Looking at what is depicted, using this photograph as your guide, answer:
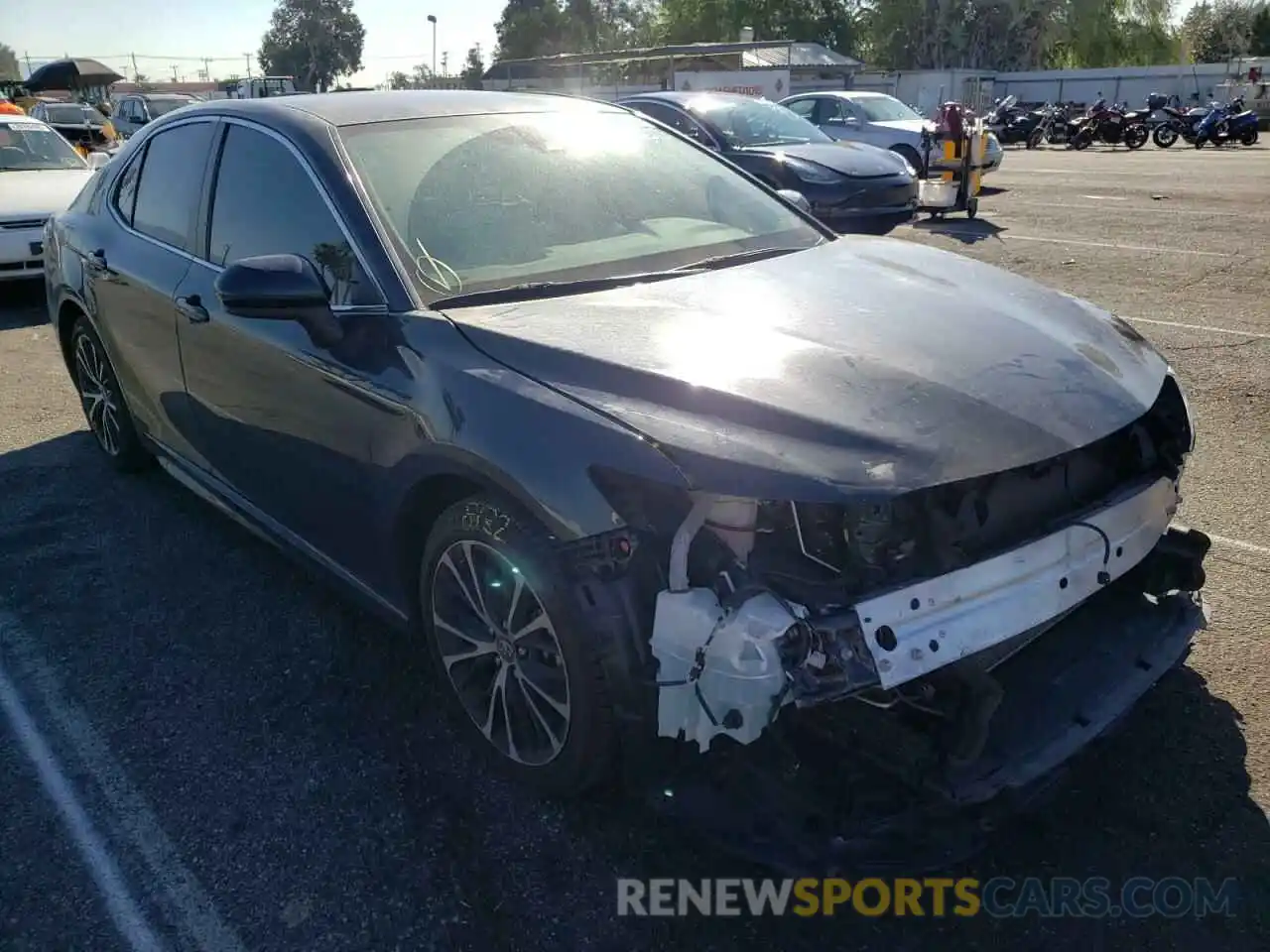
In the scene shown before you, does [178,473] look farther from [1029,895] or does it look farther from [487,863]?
[1029,895]

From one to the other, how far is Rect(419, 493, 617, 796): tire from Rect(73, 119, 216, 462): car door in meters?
1.83

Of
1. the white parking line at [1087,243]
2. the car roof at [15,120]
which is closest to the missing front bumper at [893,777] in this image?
the white parking line at [1087,243]

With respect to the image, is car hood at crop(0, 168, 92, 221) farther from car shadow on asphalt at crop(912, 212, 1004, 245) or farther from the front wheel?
the front wheel

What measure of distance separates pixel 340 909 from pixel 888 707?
1.35 metres

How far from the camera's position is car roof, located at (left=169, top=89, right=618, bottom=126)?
11.3ft

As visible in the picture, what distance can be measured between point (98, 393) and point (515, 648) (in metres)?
3.58

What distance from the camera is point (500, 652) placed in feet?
8.70

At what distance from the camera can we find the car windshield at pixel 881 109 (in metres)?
18.3

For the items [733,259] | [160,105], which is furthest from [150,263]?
[160,105]

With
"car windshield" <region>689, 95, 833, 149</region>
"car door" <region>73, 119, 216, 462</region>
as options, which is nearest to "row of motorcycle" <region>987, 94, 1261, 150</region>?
"car windshield" <region>689, 95, 833, 149</region>

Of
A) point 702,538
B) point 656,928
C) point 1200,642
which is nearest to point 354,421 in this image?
point 702,538

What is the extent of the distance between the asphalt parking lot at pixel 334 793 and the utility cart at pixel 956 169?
881cm

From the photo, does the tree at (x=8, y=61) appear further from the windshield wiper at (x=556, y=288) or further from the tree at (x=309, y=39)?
the windshield wiper at (x=556, y=288)

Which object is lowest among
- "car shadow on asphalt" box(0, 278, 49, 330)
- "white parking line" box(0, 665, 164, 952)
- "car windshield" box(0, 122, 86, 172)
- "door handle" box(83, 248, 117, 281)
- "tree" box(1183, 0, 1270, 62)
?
"white parking line" box(0, 665, 164, 952)
